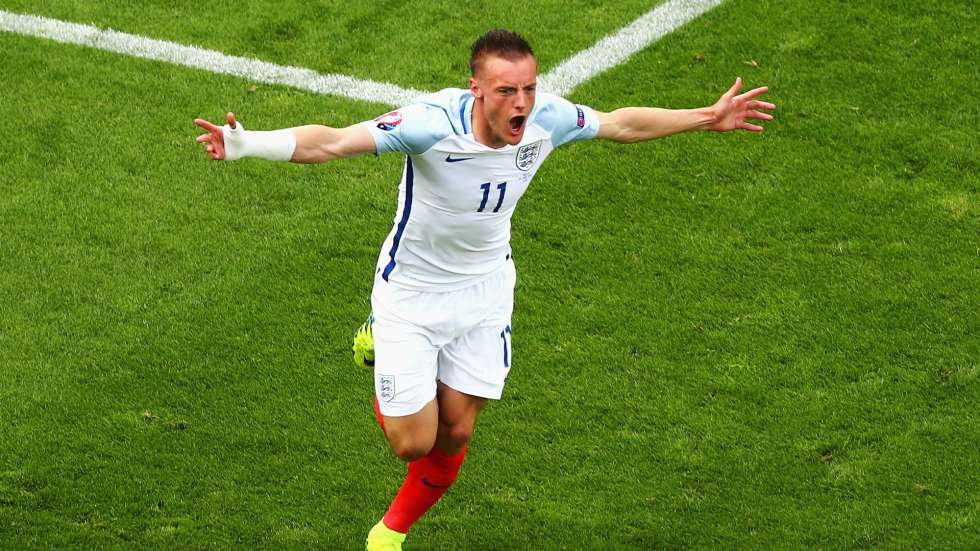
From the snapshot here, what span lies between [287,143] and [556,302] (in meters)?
2.77

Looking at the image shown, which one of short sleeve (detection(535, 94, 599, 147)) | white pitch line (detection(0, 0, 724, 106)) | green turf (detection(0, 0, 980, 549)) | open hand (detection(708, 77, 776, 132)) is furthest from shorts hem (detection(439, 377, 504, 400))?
white pitch line (detection(0, 0, 724, 106))

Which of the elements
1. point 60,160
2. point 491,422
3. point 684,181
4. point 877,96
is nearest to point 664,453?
point 491,422

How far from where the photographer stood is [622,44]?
10859mm

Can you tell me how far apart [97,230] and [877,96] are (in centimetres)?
510

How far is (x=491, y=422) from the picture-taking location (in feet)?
26.4

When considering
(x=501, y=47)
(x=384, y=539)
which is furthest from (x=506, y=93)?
(x=384, y=539)

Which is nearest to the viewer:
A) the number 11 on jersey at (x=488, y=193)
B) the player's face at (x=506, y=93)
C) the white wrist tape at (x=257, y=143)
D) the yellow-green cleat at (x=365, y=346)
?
the white wrist tape at (x=257, y=143)

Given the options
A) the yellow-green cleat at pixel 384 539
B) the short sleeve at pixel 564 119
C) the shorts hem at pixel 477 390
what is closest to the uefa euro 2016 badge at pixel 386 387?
the shorts hem at pixel 477 390

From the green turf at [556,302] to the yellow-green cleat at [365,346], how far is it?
51 cm

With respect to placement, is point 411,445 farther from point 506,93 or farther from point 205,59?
point 205,59

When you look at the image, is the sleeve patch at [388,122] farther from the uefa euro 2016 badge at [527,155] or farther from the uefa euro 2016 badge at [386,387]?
the uefa euro 2016 badge at [386,387]

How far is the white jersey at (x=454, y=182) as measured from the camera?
663 centimetres

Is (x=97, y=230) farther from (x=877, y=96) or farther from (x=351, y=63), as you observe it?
(x=877, y=96)

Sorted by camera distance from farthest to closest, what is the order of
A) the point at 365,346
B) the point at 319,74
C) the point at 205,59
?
the point at 205,59 → the point at 319,74 → the point at 365,346
